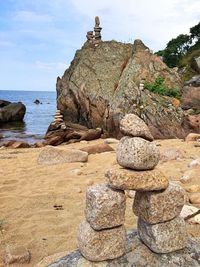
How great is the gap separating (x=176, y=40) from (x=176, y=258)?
51515 mm

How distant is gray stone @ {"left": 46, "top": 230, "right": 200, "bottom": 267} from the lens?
407 cm

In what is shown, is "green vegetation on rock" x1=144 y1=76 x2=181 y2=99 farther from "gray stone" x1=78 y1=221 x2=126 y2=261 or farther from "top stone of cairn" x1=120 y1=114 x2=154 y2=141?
"gray stone" x1=78 y1=221 x2=126 y2=261

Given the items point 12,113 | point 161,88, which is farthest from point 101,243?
point 12,113

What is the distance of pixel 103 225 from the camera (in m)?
3.98

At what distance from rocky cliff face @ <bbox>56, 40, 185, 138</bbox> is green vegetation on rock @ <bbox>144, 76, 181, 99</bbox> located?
0.37m

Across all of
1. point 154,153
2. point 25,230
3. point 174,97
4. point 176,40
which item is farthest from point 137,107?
point 176,40

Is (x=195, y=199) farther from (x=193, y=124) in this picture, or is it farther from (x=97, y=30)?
(x=97, y=30)

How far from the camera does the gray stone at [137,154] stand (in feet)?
13.0

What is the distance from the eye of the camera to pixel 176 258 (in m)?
4.16

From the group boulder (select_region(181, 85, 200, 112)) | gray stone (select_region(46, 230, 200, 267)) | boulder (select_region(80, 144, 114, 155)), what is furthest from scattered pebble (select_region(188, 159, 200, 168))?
boulder (select_region(181, 85, 200, 112))

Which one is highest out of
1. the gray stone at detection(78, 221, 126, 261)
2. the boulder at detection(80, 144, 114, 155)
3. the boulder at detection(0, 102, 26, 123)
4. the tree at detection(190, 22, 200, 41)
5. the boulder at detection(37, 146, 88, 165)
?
the tree at detection(190, 22, 200, 41)

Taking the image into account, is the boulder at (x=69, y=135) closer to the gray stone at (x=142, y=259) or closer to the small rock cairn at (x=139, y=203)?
the gray stone at (x=142, y=259)

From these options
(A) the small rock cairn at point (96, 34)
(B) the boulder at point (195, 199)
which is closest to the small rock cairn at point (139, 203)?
(B) the boulder at point (195, 199)

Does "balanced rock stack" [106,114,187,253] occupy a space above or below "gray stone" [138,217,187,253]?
above
